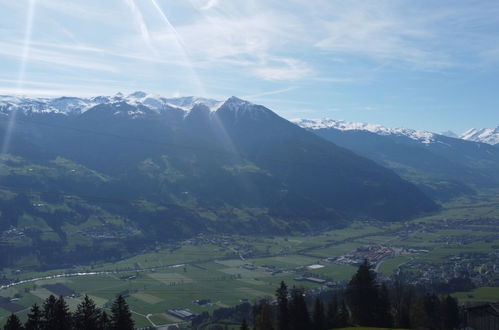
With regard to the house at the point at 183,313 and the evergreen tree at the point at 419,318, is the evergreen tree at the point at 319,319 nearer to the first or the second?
the evergreen tree at the point at 419,318

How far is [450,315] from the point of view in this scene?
233ft

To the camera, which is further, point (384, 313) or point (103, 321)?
point (384, 313)

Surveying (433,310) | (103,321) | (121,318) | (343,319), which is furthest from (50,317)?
(433,310)

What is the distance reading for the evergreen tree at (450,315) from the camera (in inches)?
2758

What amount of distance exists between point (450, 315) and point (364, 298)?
15.5 metres

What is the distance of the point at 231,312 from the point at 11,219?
12441 centimetres

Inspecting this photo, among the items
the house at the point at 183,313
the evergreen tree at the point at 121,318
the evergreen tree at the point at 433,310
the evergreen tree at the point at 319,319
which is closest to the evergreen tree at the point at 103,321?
the evergreen tree at the point at 121,318

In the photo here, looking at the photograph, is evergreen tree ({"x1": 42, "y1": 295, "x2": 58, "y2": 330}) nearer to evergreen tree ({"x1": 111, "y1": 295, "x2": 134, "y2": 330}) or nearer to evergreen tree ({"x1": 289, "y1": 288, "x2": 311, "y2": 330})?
evergreen tree ({"x1": 111, "y1": 295, "x2": 134, "y2": 330})

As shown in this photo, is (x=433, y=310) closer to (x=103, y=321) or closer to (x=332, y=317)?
(x=332, y=317)

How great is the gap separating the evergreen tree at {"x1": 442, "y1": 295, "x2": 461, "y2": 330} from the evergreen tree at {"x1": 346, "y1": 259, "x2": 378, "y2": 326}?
40.5 feet

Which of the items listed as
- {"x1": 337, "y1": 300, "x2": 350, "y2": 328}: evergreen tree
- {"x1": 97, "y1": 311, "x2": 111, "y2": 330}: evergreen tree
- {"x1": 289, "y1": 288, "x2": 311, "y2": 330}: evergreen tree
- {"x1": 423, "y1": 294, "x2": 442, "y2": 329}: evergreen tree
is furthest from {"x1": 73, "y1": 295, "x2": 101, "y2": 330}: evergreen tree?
{"x1": 423, "y1": 294, "x2": 442, "y2": 329}: evergreen tree

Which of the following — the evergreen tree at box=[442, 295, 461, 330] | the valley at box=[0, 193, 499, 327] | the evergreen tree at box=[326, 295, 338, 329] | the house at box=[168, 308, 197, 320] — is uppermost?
the evergreen tree at box=[326, 295, 338, 329]

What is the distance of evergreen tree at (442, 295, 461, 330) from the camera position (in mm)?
70062

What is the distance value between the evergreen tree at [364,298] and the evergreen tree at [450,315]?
12336mm
